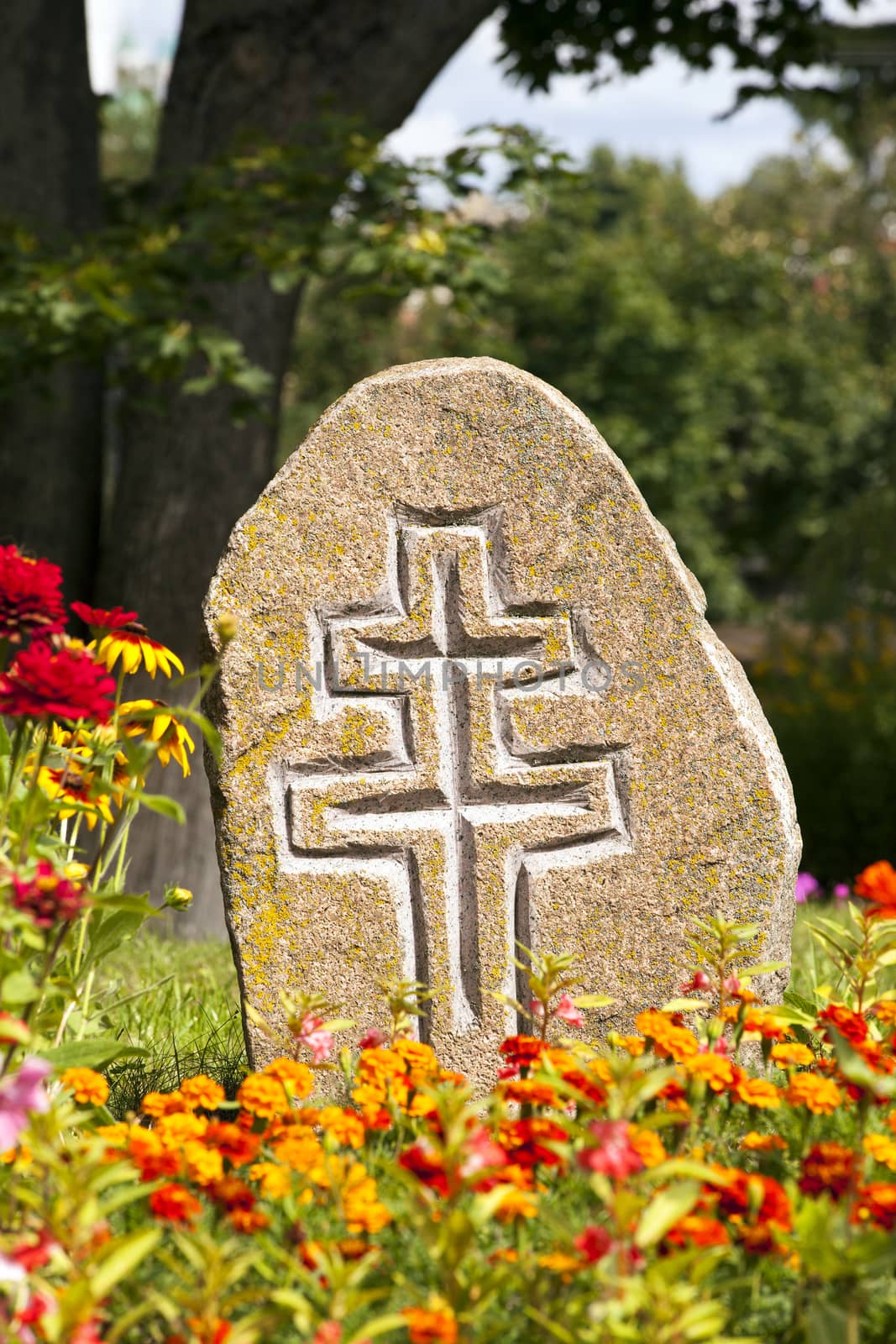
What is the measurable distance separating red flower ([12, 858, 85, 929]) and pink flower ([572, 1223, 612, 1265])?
0.79 m

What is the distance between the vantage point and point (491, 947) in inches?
107

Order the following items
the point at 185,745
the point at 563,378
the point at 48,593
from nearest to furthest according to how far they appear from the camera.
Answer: the point at 48,593 < the point at 185,745 < the point at 563,378

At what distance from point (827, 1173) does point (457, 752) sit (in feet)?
4.02

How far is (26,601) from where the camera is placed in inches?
77.7

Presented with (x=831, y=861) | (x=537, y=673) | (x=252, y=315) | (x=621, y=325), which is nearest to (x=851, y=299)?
(x=621, y=325)

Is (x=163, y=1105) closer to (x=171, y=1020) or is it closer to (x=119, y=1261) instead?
(x=119, y=1261)

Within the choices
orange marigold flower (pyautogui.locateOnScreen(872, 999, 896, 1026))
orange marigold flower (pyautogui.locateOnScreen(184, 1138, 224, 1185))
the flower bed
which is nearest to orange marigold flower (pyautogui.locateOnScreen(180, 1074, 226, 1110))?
the flower bed

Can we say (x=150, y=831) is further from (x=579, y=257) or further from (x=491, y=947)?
(x=579, y=257)

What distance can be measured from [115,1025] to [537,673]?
130 centimetres

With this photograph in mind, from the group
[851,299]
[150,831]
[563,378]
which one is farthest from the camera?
[851,299]

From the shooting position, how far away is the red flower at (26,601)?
1970mm

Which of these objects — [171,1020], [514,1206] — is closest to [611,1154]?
[514,1206]

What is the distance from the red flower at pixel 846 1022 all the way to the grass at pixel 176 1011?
0.35 meters

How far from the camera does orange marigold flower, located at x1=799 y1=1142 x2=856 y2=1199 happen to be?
1798 millimetres
